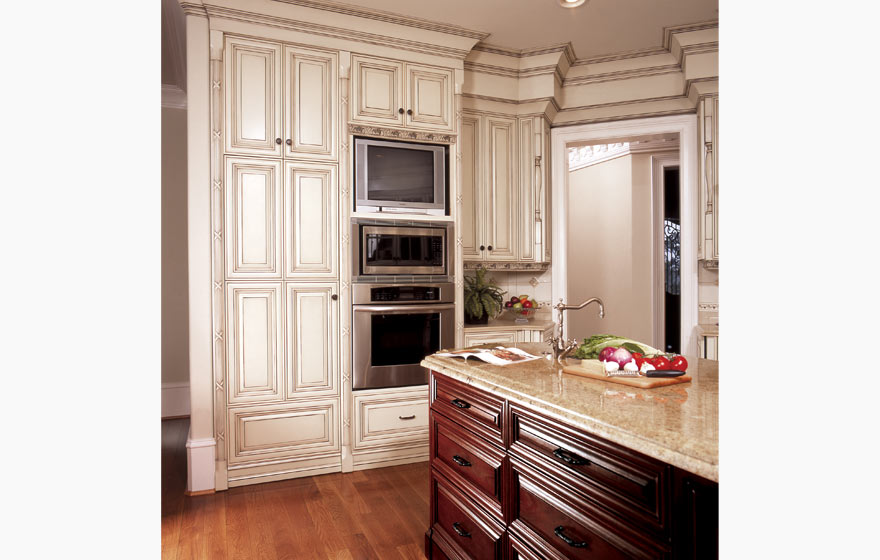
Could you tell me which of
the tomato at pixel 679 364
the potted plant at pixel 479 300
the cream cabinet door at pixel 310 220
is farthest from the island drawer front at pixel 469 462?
the potted plant at pixel 479 300

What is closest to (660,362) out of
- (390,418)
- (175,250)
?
(390,418)

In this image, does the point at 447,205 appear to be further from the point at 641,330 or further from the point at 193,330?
the point at 641,330

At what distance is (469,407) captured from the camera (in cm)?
188

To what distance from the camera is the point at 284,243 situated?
3.12 metres

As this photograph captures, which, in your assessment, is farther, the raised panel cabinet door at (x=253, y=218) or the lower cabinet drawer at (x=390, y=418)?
the lower cabinet drawer at (x=390, y=418)

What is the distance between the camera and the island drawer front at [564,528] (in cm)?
119

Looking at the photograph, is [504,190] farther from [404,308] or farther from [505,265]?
[404,308]

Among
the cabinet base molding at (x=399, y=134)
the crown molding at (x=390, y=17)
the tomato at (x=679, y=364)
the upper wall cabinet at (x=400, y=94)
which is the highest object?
the crown molding at (x=390, y=17)

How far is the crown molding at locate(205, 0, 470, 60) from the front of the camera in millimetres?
2963

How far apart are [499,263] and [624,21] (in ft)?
6.24

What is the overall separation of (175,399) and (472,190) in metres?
3.14

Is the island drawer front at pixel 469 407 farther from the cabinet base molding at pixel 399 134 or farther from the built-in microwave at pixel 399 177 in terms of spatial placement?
the cabinet base molding at pixel 399 134

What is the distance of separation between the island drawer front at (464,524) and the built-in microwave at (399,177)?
179cm

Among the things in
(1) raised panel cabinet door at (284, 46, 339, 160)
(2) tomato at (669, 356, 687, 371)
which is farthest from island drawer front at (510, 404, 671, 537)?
(1) raised panel cabinet door at (284, 46, 339, 160)
